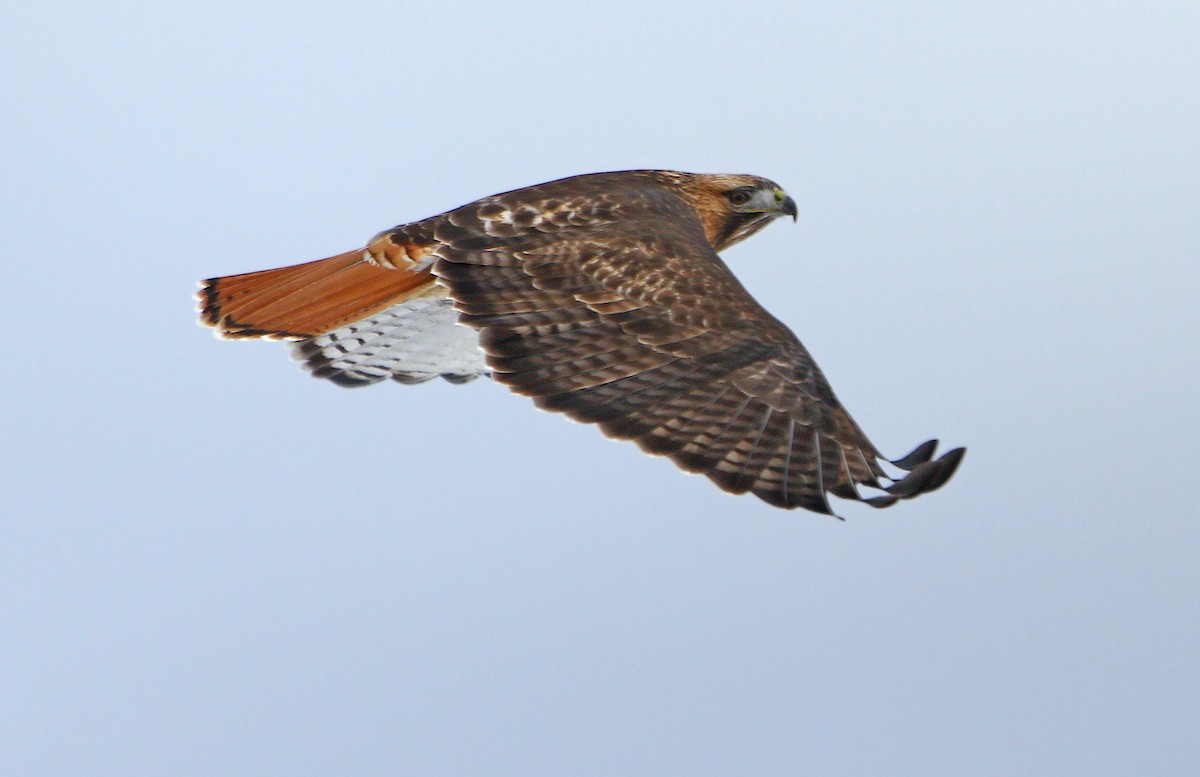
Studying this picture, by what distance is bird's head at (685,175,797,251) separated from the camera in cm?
761

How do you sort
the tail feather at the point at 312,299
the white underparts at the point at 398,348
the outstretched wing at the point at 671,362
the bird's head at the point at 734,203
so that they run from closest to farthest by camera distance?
the outstretched wing at the point at 671,362 → the tail feather at the point at 312,299 → the white underparts at the point at 398,348 → the bird's head at the point at 734,203

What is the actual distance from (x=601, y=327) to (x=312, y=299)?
59.8 inches

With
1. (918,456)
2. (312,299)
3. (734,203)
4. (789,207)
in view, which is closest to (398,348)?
(312,299)

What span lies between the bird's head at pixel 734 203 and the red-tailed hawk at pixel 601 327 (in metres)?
0.21

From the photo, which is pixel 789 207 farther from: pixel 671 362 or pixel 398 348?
pixel 671 362

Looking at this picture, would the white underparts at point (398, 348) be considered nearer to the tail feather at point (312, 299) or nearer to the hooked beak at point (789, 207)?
the tail feather at point (312, 299)

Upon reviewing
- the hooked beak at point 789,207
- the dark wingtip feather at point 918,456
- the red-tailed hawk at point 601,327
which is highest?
the hooked beak at point 789,207

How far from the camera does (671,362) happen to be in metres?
5.55

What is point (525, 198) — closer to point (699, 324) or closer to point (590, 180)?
point (590, 180)

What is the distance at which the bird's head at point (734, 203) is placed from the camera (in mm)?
7605

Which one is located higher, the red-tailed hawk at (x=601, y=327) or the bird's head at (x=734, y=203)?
the bird's head at (x=734, y=203)

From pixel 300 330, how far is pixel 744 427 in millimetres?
2202

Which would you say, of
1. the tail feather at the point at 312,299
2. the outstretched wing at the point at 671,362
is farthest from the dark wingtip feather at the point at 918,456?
the tail feather at the point at 312,299

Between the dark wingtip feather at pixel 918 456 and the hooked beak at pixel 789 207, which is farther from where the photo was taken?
the hooked beak at pixel 789 207
